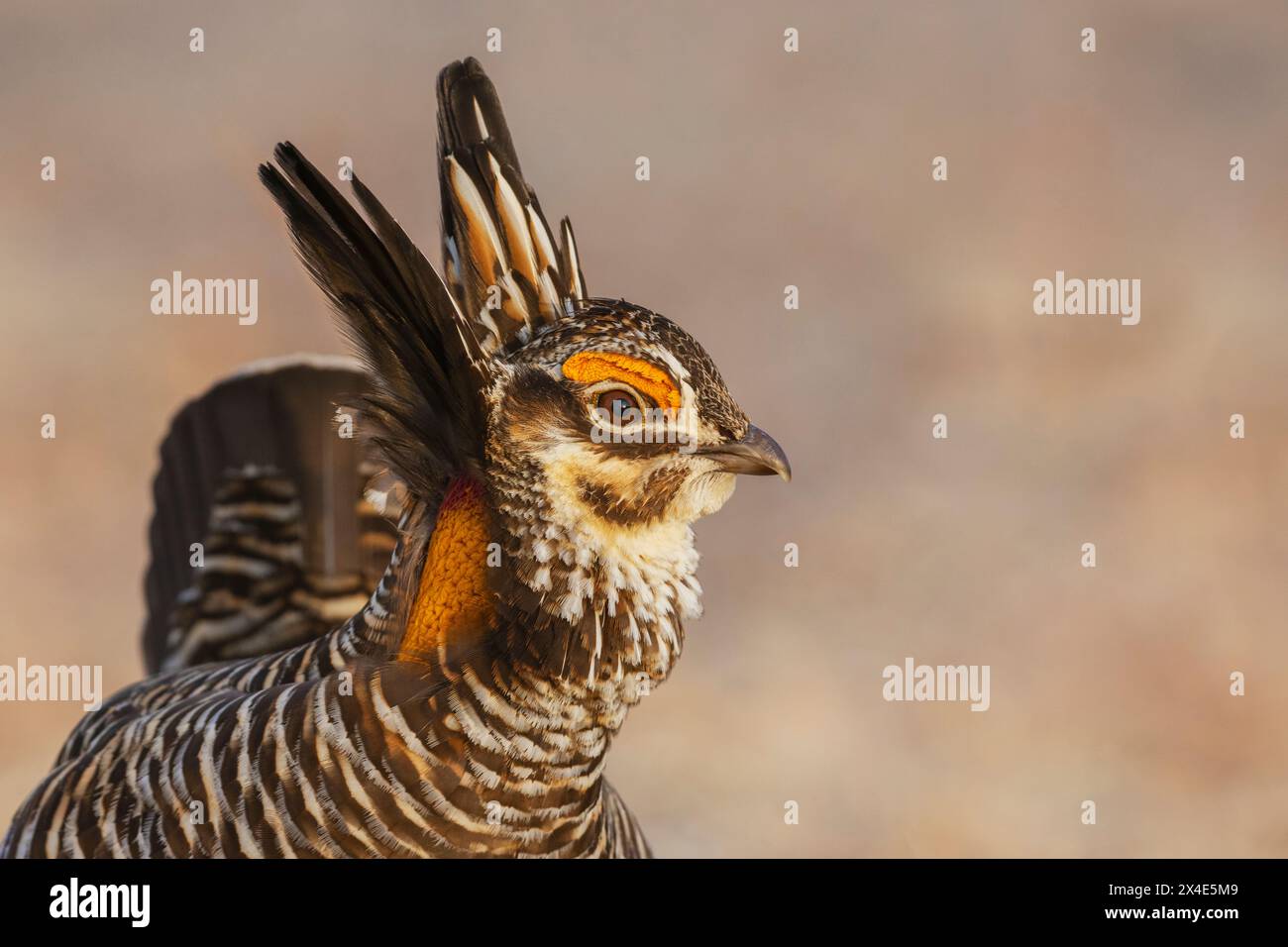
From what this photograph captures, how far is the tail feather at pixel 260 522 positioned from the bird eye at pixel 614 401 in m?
→ 0.50

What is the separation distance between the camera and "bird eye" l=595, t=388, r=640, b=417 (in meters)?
0.76

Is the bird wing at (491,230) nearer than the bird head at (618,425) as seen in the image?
No

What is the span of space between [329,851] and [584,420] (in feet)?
1.08

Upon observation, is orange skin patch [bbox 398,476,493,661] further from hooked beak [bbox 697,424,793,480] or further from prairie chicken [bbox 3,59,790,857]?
hooked beak [bbox 697,424,793,480]

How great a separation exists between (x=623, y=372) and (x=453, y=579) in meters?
0.18

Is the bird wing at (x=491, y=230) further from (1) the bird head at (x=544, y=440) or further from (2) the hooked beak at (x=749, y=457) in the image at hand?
(2) the hooked beak at (x=749, y=457)

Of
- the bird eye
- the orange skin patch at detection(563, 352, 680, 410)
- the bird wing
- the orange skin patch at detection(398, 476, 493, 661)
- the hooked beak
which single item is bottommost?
the orange skin patch at detection(398, 476, 493, 661)

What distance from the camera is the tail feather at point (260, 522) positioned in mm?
1242

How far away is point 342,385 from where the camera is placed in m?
1.35

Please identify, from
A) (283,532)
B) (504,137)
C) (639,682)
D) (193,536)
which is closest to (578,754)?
(639,682)

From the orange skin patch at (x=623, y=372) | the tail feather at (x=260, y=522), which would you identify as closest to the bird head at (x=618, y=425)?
the orange skin patch at (x=623, y=372)

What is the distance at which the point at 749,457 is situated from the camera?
77 centimetres

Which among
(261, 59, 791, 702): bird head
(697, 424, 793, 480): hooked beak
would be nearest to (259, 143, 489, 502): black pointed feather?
(261, 59, 791, 702): bird head

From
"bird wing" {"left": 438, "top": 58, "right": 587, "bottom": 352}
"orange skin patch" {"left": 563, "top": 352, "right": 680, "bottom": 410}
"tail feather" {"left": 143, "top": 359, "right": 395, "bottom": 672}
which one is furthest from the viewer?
"tail feather" {"left": 143, "top": 359, "right": 395, "bottom": 672}
